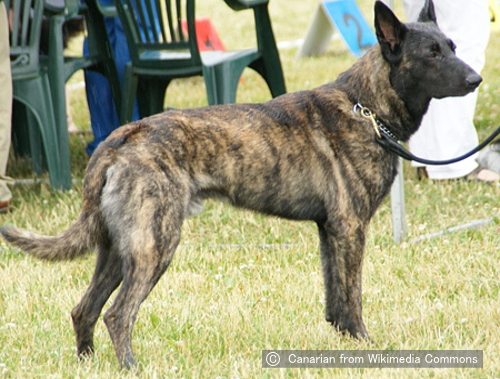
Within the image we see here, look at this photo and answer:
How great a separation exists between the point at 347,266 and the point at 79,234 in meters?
1.17

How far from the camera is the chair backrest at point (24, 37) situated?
316 inches

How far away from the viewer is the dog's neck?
16.7 feet

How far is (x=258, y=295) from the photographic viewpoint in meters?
5.81

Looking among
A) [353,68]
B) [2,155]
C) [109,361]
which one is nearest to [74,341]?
[109,361]

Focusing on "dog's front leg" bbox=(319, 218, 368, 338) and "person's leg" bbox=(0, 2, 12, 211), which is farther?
"person's leg" bbox=(0, 2, 12, 211)

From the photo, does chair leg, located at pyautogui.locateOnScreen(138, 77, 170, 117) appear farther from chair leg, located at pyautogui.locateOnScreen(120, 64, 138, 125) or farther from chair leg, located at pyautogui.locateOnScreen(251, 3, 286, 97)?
chair leg, located at pyautogui.locateOnScreen(251, 3, 286, 97)

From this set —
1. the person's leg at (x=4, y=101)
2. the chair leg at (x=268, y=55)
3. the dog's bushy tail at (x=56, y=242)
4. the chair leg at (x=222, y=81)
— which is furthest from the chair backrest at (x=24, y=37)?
the dog's bushy tail at (x=56, y=242)

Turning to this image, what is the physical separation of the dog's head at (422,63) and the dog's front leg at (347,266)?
0.66 metres

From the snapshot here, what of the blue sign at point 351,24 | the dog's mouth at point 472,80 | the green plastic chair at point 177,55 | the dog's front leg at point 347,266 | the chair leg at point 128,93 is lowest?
the blue sign at point 351,24

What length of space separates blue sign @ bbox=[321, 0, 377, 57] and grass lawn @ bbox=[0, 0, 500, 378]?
4.55 m

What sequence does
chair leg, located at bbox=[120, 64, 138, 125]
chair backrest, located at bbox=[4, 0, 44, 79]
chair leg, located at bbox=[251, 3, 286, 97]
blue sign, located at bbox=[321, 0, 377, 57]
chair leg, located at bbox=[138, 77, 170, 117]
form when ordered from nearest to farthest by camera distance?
1. chair backrest, located at bbox=[4, 0, 44, 79]
2. chair leg, located at bbox=[120, 64, 138, 125]
3. chair leg, located at bbox=[251, 3, 286, 97]
4. chair leg, located at bbox=[138, 77, 170, 117]
5. blue sign, located at bbox=[321, 0, 377, 57]

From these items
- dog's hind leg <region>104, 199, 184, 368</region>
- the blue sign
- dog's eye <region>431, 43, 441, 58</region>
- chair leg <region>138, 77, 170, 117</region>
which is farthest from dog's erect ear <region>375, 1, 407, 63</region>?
the blue sign

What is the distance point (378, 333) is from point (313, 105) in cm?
106

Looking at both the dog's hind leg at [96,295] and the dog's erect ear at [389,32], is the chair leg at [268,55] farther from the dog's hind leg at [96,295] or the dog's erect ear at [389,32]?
the dog's hind leg at [96,295]
